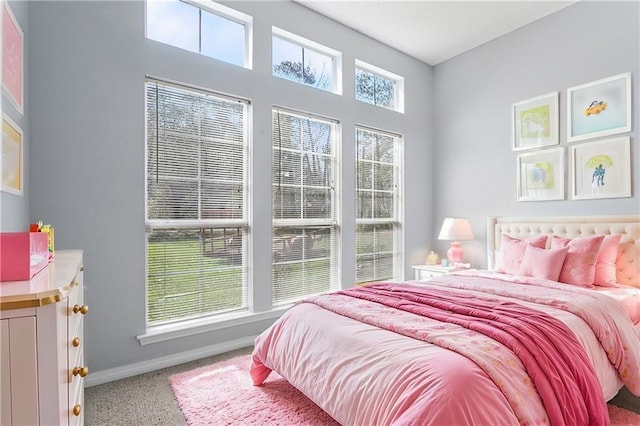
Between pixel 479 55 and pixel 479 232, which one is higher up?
pixel 479 55

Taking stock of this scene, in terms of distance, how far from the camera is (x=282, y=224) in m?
3.41

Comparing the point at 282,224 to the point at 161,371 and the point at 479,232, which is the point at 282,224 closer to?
the point at 161,371

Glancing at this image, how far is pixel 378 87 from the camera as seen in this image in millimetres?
4344

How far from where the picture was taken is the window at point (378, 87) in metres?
4.13

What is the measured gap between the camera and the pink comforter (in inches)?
47.8

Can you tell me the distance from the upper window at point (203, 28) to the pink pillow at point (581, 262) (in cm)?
339

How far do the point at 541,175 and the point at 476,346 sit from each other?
9.72ft

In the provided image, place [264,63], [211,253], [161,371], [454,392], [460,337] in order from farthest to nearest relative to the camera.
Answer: [264,63], [211,253], [161,371], [460,337], [454,392]

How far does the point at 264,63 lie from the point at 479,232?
3.25 m

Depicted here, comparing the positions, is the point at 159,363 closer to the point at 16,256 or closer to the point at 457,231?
the point at 16,256

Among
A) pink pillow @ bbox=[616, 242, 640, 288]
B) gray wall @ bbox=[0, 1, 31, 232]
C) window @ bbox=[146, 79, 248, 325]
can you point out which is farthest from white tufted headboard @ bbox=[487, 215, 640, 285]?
gray wall @ bbox=[0, 1, 31, 232]

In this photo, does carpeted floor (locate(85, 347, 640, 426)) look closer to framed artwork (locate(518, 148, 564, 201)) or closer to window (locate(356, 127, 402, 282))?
framed artwork (locate(518, 148, 564, 201))

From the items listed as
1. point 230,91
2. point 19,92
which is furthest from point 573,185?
point 19,92

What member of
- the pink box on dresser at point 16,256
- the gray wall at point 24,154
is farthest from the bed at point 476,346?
the gray wall at point 24,154
